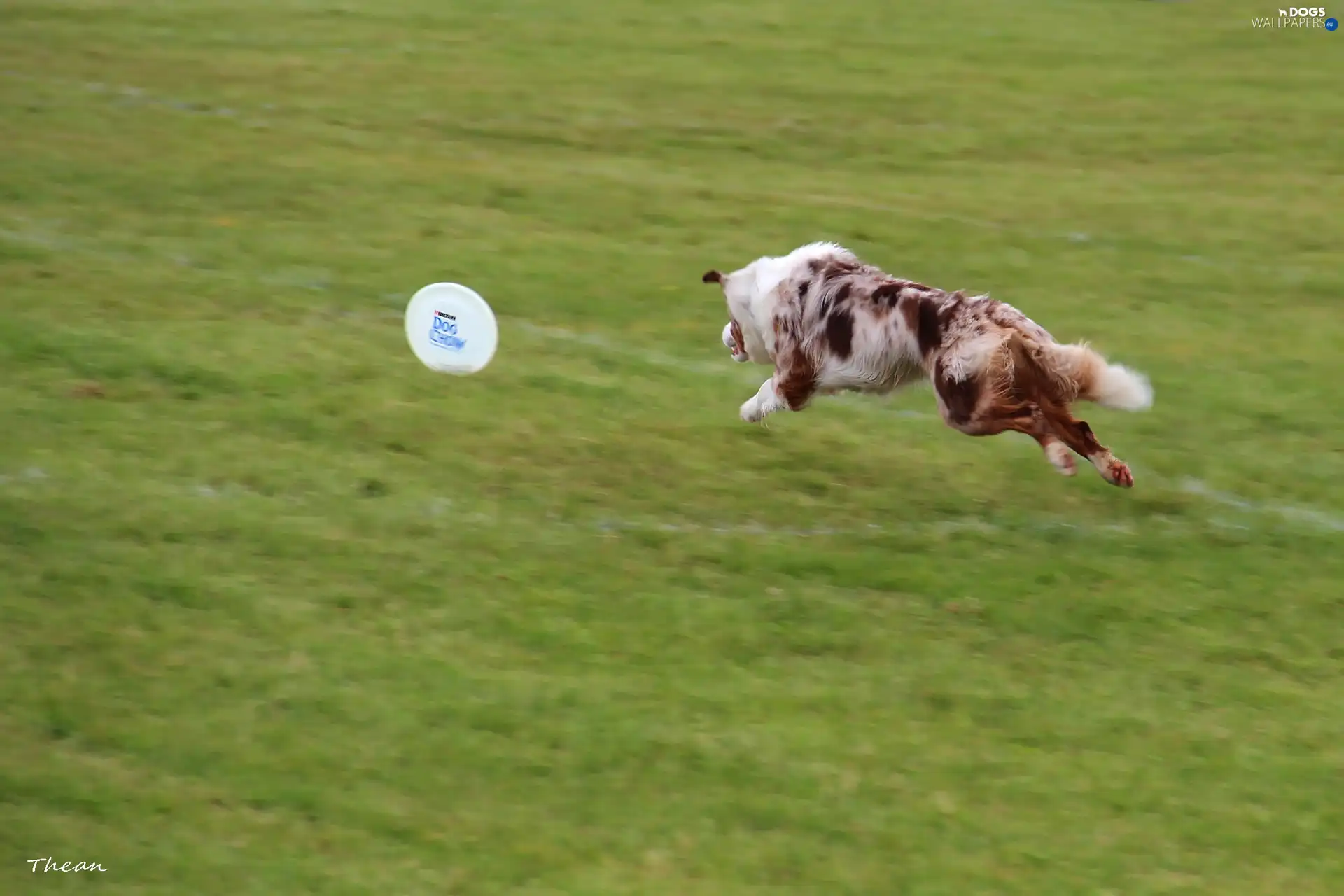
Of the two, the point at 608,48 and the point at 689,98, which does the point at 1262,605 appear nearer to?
the point at 689,98

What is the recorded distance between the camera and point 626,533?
21.7 ft

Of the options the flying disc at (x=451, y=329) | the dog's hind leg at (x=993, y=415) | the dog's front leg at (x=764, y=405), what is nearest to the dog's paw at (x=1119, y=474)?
the dog's hind leg at (x=993, y=415)

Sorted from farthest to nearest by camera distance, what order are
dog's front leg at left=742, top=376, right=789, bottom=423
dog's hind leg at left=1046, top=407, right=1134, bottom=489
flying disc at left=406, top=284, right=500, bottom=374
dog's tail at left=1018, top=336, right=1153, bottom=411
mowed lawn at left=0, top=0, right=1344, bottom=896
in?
1. flying disc at left=406, top=284, right=500, bottom=374
2. dog's front leg at left=742, top=376, right=789, bottom=423
3. dog's hind leg at left=1046, top=407, right=1134, bottom=489
4. dog's tail at left=1018, top=336, right=1153, bottom=411
5. mowed lawn at left=0, top=0, right=1344, bottom=896

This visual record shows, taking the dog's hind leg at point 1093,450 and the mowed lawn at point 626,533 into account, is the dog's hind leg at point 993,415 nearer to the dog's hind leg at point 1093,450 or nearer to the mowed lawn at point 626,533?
the dog's hind leg at point 1093,450

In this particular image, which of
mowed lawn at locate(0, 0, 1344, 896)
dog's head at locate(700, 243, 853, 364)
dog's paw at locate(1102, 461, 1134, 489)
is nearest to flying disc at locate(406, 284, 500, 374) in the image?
mowed lawn at locate(0, 0, 1344, 896)

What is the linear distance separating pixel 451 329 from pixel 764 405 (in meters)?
1.84

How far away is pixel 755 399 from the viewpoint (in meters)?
7.45

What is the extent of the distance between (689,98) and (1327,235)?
5.97 metres

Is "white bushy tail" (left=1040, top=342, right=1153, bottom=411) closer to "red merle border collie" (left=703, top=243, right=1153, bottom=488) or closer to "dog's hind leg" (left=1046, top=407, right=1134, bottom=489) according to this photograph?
"red merle border collie" (left=703, top=243, right=1153, bottom=488)

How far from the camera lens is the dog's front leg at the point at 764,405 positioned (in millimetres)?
7309

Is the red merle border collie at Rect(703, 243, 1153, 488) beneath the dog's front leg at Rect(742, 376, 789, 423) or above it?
above

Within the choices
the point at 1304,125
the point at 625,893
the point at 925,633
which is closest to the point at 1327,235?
the point at 1304,125

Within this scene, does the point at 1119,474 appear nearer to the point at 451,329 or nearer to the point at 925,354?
the point at 925,354

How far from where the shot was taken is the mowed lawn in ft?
15.7
